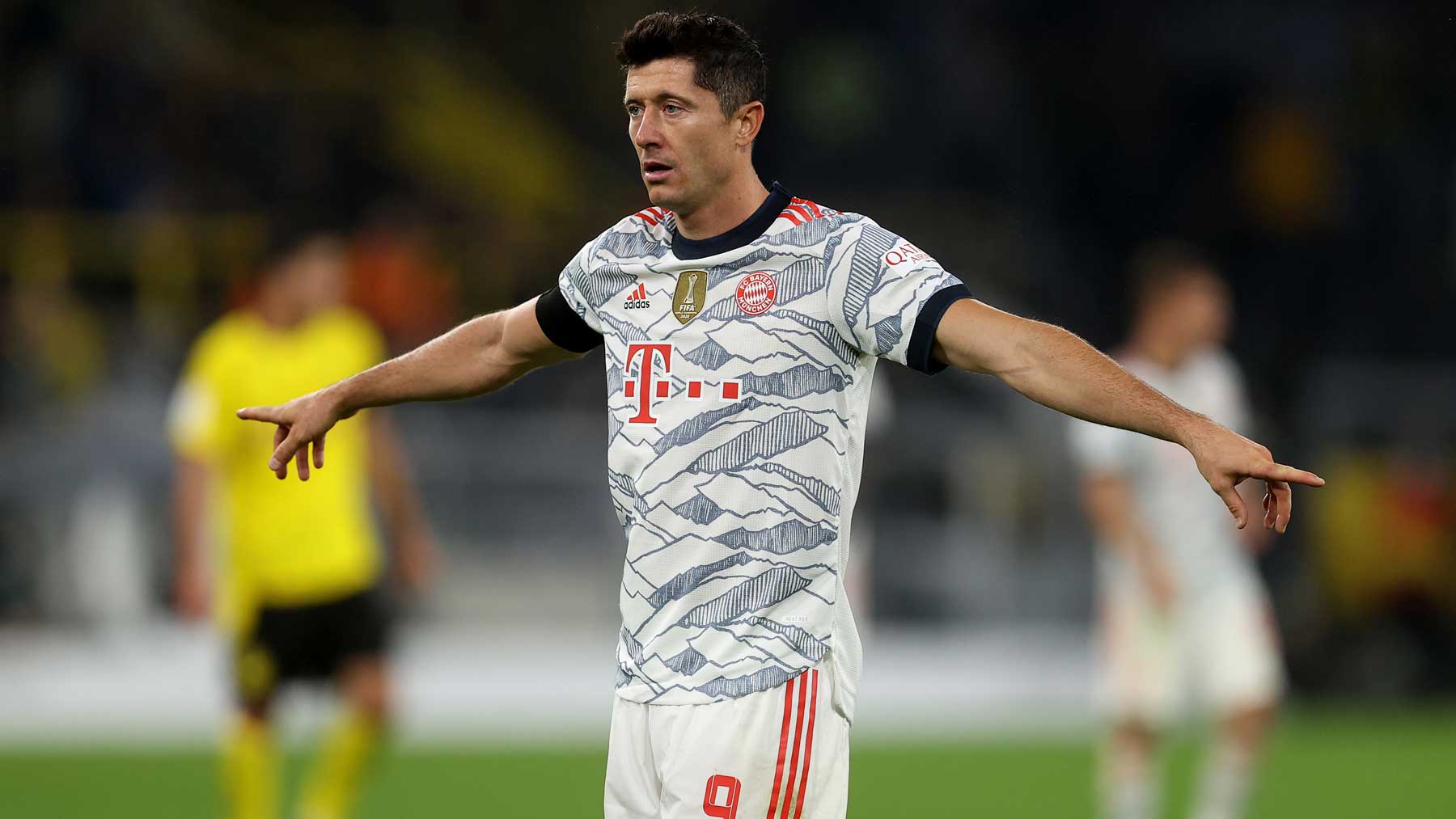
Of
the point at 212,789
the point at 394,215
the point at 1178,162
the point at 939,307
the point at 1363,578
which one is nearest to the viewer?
the point at 939,307

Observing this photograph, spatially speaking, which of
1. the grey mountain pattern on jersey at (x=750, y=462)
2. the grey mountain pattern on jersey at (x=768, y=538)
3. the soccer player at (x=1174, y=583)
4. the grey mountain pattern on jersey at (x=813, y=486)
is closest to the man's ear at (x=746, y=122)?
the grey mountain pattern on jersey at (x=750, y=462)

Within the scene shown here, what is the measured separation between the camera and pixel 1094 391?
12.7ft

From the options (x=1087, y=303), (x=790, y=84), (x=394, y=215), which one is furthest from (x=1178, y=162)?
(x=394, y=215)

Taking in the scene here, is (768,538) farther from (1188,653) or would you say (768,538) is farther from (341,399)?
(1188,653)

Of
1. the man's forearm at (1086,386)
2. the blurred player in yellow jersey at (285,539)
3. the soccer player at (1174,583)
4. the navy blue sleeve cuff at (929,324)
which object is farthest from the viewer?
the soccer player at (1174,583)

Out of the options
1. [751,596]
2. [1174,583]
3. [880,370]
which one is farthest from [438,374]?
[880,370]

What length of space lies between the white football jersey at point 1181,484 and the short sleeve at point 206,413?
3869mm

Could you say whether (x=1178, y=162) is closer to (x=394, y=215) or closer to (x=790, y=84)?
(x=790, y=84)

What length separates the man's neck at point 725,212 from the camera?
4250mm

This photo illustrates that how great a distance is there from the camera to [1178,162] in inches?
746

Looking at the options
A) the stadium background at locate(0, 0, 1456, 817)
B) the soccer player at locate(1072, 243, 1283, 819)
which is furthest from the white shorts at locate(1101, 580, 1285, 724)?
the stadium background at locate(0, 0, 1456, 817)

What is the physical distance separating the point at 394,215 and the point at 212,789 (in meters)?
7.04

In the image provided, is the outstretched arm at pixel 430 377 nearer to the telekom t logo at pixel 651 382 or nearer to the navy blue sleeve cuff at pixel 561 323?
the navy blue sleeve cuff at pixel 561 323

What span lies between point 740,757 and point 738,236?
1.10 meters
